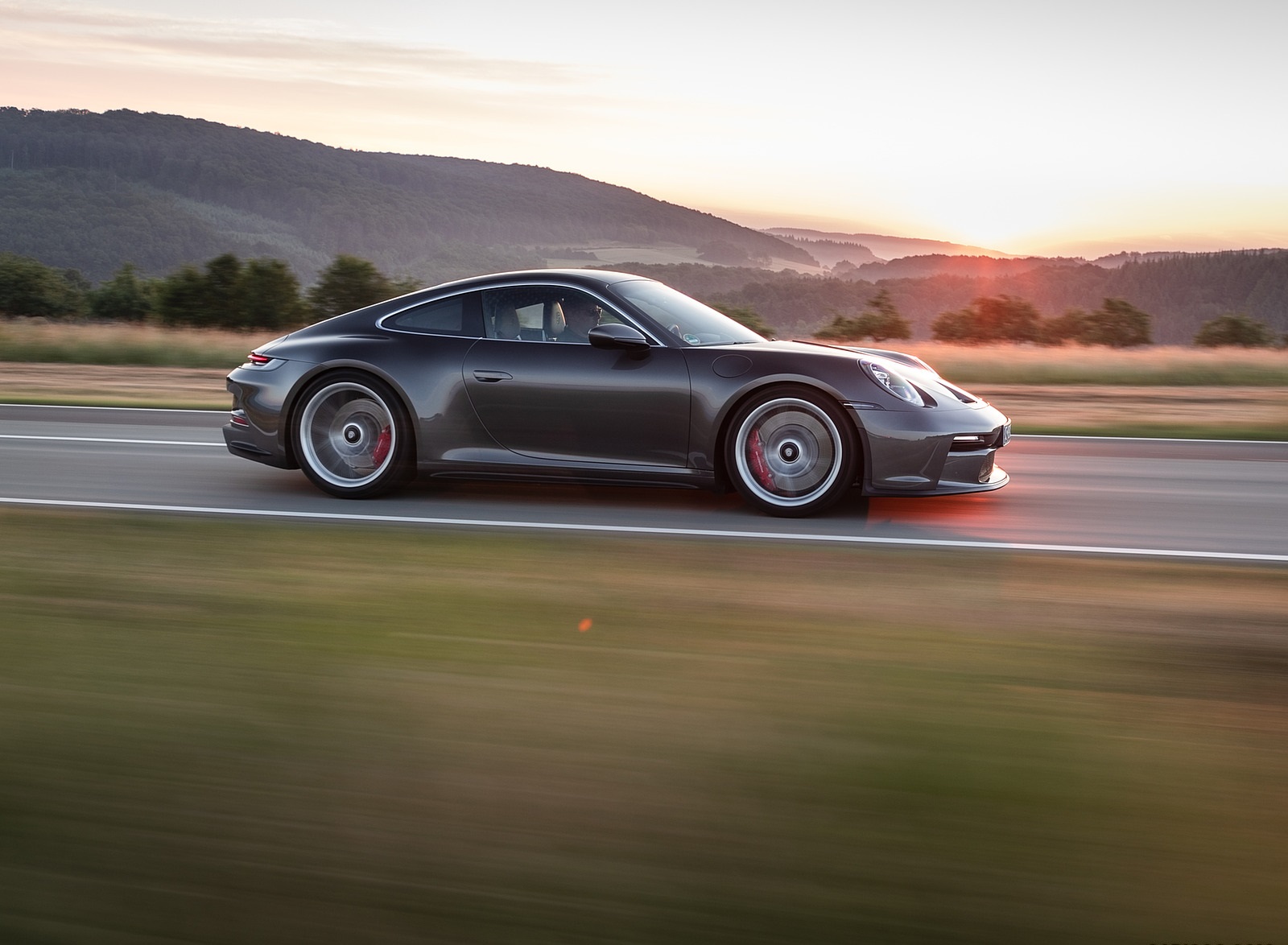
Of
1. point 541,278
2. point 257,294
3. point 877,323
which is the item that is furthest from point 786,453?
point 257,294

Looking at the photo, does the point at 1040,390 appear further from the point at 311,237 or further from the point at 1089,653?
the point at 311,237

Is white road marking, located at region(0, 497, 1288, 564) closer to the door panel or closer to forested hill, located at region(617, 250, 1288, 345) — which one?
the door panel

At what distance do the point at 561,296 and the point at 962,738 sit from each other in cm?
459

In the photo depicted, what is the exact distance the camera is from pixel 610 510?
7535mm

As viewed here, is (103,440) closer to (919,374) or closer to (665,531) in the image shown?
(665,531)

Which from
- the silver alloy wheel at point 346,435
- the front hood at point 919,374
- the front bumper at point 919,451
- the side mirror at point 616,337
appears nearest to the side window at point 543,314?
the side mirror at point 616,337

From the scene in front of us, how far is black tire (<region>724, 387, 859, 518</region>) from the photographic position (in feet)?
23.4

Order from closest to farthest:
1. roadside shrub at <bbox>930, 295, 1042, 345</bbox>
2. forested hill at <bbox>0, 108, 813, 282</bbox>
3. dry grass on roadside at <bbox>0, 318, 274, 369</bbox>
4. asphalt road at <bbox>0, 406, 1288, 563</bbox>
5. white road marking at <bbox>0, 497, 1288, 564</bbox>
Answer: white road marking at <bbox>0, 497, 1288, 564</bbox>
asphalt road at <bbox>0, 406, 1288, 563</bbox>
dry grass on roadside at <bbox>0, 318, 274, 369</bbox>
roadside shrub at <bbox>930, 295, 1042, 345</bbox>
forested hill at <bbox>0, 108, 813, 282</bbox>

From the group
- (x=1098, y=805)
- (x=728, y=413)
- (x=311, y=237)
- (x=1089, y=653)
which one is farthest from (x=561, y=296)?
(x=311, y=237)

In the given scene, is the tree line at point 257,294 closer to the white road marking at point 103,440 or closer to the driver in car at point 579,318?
the white road marking at point 103,440

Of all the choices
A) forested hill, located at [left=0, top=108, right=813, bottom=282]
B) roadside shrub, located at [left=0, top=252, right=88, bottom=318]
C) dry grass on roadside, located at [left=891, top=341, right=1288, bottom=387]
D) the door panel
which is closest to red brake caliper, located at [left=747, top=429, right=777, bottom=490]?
the door panel

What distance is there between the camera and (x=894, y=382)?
718cm

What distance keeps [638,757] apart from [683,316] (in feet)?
15.3

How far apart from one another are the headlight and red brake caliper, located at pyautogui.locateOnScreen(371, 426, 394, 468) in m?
2.86
